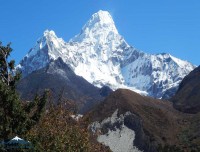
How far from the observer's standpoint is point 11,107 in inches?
1626

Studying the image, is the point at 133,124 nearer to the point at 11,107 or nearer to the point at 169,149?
the point at 169,149

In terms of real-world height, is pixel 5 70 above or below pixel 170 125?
below

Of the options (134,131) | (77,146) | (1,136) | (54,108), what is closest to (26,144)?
(1,136)

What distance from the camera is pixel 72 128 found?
1882 inches

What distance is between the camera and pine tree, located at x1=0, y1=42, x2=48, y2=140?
1604 inches

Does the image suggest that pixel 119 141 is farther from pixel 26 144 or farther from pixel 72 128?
pixel 26 144

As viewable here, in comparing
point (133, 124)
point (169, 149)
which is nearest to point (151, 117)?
point (133, 124)

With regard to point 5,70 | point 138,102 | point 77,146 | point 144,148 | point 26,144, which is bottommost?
point 26,144

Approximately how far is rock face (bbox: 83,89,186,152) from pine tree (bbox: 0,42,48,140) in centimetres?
11041

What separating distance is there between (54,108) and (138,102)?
486ft

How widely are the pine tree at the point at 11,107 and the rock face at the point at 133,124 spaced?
11041 centimetres

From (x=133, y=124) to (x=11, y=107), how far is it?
13579cm

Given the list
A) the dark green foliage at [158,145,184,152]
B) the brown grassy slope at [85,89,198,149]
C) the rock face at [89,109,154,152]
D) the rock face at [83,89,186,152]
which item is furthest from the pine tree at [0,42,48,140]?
the brown grassy slope at [85,89,198,149]

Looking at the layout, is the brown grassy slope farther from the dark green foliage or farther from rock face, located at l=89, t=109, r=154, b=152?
the dark green foliage
